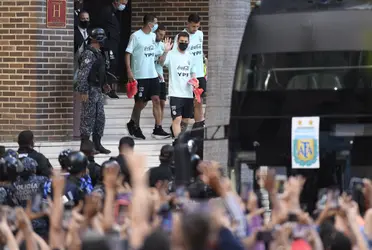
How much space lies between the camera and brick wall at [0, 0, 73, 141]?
16.5m

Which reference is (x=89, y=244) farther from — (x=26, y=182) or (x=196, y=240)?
(x=26, y=182)

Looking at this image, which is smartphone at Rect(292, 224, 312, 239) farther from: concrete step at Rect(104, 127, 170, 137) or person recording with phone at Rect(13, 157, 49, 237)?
concrete step at Rect(104, 127, 170, 137)

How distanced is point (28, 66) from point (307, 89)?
14.7 feet

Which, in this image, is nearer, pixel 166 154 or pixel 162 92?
pixel 166 154

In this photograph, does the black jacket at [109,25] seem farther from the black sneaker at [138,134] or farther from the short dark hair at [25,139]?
the short dark hair at [25,139]

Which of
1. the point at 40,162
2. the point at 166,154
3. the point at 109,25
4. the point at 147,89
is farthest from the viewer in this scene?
the point at 109,25

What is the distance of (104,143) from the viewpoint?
16.9m

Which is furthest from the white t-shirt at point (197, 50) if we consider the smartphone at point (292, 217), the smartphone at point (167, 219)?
the smartphone at point (292, 217)

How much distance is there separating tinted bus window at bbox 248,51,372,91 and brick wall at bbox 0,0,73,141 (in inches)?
151

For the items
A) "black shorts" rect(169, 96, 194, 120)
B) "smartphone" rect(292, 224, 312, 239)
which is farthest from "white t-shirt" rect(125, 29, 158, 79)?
"smartphone" rect(292, 224, 312, 239)

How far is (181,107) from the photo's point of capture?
1736 centimetres

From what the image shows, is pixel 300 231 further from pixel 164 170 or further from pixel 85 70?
pixel 85 70

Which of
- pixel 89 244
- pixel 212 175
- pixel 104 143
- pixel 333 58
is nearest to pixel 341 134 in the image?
pixel 333 58

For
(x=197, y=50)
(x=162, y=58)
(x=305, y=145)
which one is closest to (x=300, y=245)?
(x=305, y=145)
